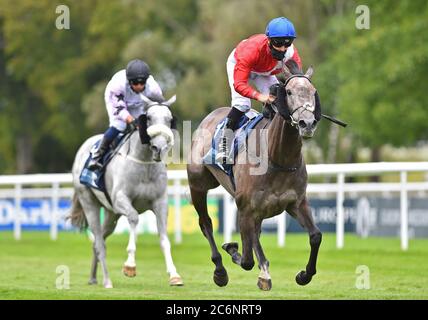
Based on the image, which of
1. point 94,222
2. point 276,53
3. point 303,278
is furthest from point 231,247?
point 94,222

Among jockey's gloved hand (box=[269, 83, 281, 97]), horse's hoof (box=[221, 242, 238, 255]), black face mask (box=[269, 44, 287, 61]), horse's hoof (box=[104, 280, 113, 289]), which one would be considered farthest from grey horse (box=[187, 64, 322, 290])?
horse's hoof (box=[104, 280, 113, 289])

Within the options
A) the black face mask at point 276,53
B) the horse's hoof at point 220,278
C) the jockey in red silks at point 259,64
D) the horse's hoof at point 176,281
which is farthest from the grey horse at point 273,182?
the horse's hoof at point 176,281

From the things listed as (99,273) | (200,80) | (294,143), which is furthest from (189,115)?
(294,143)

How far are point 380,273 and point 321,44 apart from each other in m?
23.5

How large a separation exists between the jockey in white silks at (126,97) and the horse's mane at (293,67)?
2.36 m

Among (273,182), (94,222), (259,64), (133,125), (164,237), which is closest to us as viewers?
(273,182)

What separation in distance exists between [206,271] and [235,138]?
10.5 ft

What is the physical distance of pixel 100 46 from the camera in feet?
131

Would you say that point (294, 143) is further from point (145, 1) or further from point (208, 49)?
point (145, 1)

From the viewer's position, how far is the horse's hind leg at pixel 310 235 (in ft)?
28.3

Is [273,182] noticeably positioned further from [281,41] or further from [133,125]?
[133,125]

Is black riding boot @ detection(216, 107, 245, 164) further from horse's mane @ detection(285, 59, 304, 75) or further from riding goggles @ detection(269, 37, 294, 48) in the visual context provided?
horse's mane @ detection(285, 59, 304, 75)

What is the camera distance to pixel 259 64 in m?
9.10

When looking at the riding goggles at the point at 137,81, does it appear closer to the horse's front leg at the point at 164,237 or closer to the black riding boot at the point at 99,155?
the black riding boot at the point at 99,155
